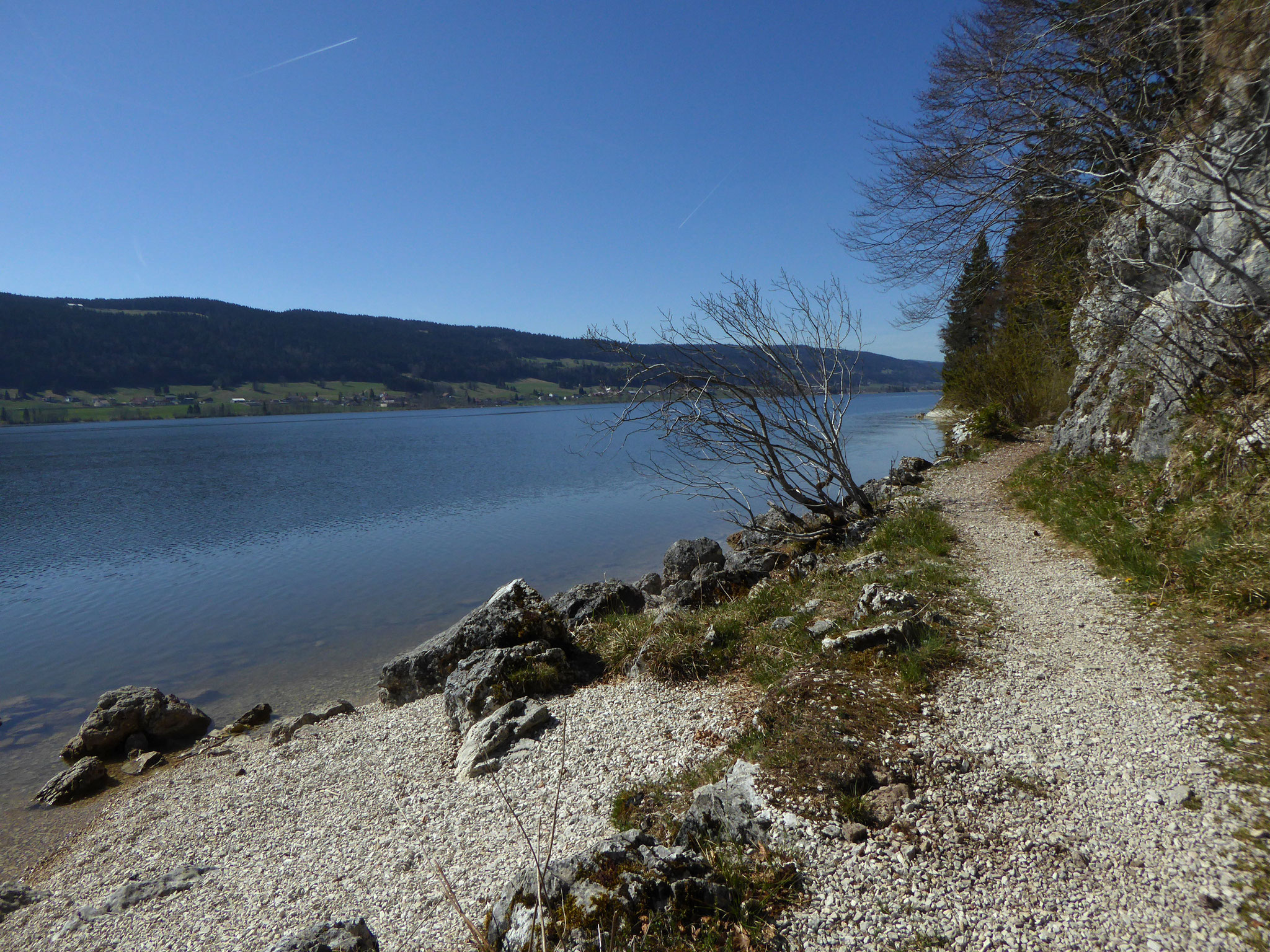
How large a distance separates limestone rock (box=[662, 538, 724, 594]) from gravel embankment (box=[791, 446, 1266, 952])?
8.06m

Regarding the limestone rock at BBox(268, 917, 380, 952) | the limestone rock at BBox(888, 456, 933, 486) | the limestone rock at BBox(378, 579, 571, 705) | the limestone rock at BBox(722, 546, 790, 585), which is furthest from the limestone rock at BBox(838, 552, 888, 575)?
the limestone rock at BBox(888, 456, 933, 486)

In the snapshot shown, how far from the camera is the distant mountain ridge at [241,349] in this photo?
12225 centimetres

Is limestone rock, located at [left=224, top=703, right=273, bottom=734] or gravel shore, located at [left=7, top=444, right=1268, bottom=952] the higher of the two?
gravel shore, located at [left=7, top=444, right=1268, bottom=952]

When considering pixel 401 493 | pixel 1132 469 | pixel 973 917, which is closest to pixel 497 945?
pixel 973 917

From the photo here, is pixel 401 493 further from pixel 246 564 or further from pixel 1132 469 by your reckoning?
pixel 1132 469

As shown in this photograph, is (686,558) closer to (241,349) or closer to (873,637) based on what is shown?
(873,637)

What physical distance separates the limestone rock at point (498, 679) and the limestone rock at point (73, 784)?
540cm

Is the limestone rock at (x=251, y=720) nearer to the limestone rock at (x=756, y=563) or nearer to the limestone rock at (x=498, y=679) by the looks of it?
the limestone rock at (x=498, y=679)

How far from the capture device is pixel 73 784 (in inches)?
346

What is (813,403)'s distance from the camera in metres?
13.5

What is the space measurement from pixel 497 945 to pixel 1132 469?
37.7 feet

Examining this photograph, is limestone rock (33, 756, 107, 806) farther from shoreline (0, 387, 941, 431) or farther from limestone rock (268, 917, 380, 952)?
shoreline (0, 387, 941, 431)

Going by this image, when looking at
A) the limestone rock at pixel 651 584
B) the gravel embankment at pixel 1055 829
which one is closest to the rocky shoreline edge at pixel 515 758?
the gravel embankment at pixel 1055 829

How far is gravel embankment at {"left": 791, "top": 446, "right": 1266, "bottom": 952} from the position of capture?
10.9 ft
